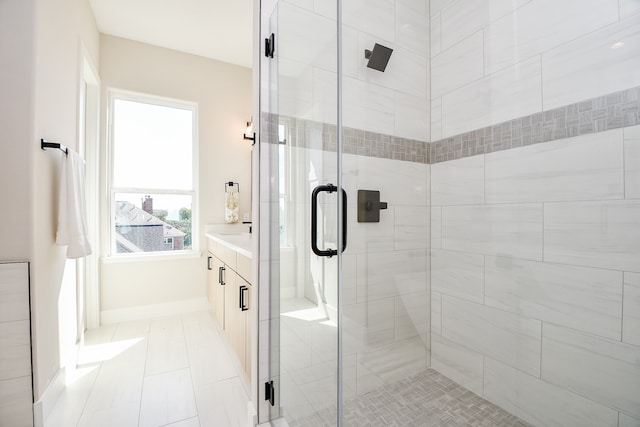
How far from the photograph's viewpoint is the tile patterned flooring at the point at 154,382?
155 cm

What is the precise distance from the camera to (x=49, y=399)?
60.8 inches

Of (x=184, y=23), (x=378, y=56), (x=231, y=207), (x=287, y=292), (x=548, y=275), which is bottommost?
(x=287, y=292)

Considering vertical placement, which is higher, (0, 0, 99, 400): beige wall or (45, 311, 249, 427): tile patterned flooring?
(0, 0, 99, 400): beige wall

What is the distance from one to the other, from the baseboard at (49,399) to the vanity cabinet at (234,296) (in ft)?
3.20

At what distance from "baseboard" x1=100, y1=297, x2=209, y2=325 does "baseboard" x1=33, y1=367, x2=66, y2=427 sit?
118cm

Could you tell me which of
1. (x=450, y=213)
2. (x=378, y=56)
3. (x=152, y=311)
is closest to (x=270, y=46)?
(x=378, y=56)

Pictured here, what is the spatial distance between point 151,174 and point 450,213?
10.1 feet

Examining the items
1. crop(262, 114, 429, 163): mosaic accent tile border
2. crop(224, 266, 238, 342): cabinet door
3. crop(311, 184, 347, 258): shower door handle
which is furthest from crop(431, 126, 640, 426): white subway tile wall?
crop(224, 266, 238, 342): cabinet door

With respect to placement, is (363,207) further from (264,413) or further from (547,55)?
(264,413)

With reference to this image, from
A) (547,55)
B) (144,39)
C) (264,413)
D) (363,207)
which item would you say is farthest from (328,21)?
(144,39)

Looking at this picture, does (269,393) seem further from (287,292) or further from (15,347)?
(15,347)

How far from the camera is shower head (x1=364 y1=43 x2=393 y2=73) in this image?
142 centimetres

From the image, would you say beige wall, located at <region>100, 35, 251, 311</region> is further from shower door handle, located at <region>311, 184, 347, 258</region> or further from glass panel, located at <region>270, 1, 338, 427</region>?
shower door handle, located at <region>311, 184, 347, 258</region>

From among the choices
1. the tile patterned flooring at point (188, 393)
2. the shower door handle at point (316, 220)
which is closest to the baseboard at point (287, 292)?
the shower door handle at point (316, 220)
